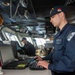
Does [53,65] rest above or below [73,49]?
below

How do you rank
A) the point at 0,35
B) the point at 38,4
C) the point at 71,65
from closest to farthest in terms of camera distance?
the point at 71,65, the point at 38,4, the point at 0,35

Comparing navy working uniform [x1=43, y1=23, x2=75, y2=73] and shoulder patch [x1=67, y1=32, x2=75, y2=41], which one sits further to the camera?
shoulder patch [x1=67, y1=32, x2=75, y2=41]

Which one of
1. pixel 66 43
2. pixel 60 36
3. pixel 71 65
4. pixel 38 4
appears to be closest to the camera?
pixel 71 65

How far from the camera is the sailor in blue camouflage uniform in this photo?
180 centimetres

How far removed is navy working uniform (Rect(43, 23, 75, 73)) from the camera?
180 centimetres

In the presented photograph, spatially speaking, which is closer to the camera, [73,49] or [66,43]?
[73,49]

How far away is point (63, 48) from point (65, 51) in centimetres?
12

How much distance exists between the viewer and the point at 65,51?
6.30 ft

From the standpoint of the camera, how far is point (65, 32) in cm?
207

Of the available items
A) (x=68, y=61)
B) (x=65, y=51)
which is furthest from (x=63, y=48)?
(x=68, y=61)

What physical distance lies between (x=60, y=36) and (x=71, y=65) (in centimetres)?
45

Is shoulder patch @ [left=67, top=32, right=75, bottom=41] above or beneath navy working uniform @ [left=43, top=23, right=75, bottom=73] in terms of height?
above

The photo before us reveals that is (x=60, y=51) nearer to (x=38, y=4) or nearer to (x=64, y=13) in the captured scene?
(x=64, y=13)

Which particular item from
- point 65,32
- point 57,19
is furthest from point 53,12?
point 65,32
